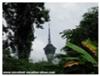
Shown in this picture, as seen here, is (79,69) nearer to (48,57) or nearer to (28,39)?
(48,57)

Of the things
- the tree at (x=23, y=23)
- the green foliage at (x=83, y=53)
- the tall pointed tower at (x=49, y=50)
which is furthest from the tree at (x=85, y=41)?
the tree at (x=23, y=23)

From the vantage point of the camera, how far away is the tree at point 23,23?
29.7ft

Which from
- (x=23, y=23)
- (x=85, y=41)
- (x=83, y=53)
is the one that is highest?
(x=23, y=23)

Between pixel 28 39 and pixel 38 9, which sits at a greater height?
pixel 38 9

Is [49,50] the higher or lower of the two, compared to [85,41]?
lower

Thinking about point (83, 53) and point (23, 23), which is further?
point (23, 23)

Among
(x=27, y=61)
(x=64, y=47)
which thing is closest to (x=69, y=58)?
(x=64, y=47)

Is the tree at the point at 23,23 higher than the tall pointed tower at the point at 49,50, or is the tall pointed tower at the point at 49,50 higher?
the tree at the point at 23,23

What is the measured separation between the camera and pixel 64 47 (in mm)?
8977

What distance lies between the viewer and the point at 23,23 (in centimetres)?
912

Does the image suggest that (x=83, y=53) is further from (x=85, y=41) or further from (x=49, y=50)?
(x=49, y=50)

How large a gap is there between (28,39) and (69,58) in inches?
37.9

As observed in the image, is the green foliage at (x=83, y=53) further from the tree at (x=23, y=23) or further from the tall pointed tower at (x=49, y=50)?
the tree at (x=23, y=23)

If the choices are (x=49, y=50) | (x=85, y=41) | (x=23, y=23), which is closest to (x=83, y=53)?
(x=85, y=41)
